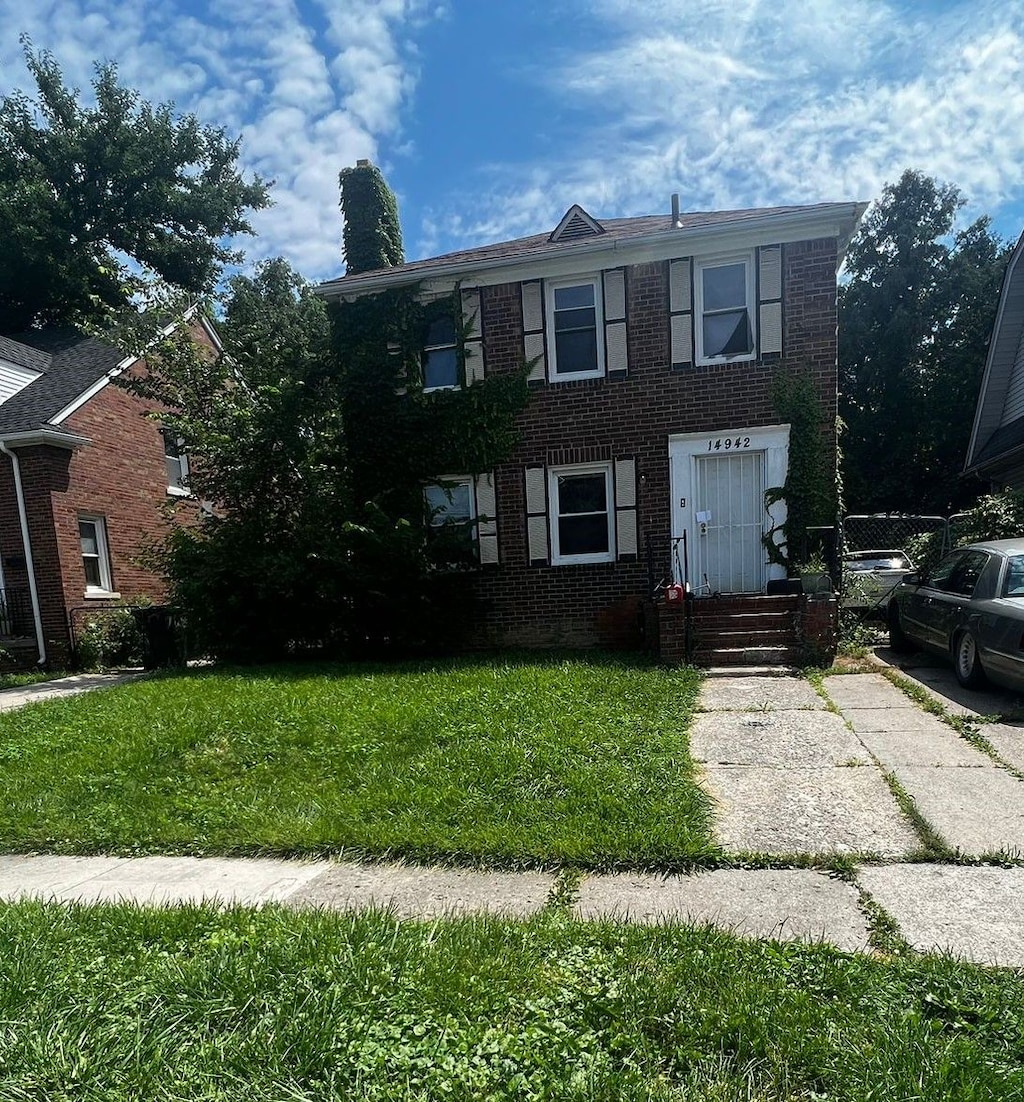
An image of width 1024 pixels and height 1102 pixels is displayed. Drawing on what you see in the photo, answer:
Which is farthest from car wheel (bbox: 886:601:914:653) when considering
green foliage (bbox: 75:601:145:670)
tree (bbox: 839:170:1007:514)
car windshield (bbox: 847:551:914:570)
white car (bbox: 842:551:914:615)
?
tree (bbox: 839:170:1007:514)

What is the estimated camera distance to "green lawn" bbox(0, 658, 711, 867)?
3643 millimetres

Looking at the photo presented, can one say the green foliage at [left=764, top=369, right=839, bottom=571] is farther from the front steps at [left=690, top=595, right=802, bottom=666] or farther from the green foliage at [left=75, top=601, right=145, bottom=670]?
the green foliage at [left=75, top=601, right=145, bottom=670]

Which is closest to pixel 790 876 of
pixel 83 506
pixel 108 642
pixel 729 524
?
pixel 729 524

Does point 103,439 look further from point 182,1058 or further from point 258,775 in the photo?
point 182,1058

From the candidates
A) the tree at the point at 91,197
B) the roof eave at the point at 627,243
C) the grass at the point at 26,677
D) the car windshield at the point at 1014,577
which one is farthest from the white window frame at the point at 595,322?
the tree at the point at 91,197

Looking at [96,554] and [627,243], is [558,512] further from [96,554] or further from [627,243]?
[96,554]

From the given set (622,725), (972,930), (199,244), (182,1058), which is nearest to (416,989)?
(182,1058)

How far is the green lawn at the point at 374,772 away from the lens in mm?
3643

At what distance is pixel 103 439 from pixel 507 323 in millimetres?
8596

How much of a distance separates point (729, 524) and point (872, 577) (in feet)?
10.8

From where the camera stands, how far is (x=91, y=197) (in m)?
20.9

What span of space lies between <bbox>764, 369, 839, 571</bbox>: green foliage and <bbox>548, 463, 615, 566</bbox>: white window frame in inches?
98.5

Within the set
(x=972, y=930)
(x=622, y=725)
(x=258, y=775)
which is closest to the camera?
(x=972, y=930)

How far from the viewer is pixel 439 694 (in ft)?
21.8
